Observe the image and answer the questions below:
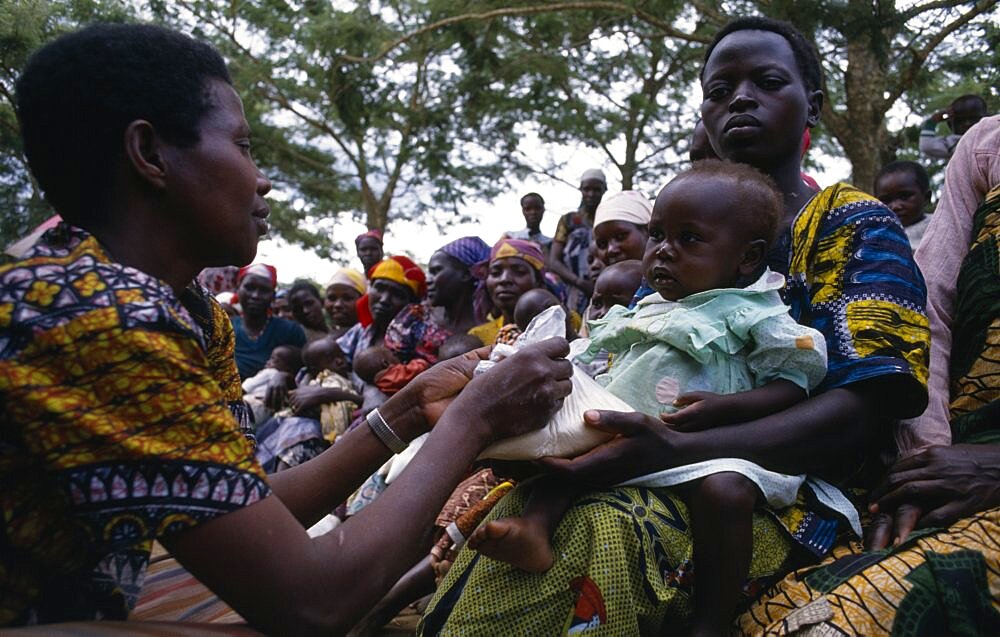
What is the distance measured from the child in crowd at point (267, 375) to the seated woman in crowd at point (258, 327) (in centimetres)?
12

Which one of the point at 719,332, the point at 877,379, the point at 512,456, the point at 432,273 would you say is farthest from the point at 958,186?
the point at 432,273

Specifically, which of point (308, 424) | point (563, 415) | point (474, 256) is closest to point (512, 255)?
point (474, 256)

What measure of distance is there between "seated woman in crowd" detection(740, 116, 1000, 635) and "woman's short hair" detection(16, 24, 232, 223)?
1669 mm

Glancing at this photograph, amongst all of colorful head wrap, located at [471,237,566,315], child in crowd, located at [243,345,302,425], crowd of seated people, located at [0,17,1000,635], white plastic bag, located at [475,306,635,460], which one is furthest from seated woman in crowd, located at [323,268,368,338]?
white plastic bag, located at [475,306,635,460]

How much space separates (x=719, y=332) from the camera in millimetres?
1877

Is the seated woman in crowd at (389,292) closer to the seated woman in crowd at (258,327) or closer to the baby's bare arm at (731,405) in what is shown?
the seated woman in crowd at (258,327)

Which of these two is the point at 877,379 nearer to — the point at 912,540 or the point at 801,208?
the point at 912,540

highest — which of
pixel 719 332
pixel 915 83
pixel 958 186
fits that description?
pixel 915 83

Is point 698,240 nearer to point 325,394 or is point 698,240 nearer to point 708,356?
point 708,356

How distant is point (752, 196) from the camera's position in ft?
6.76

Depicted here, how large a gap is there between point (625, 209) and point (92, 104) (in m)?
3.51

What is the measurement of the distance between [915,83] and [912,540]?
296 inches

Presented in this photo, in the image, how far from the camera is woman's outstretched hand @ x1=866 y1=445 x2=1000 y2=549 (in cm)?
176

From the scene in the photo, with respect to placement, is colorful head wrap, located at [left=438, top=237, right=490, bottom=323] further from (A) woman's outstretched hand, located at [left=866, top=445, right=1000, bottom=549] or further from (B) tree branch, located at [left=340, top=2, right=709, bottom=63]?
(A) woman's outstretched hand, located at [left=866, top=445, right=1000, bottom=549]
